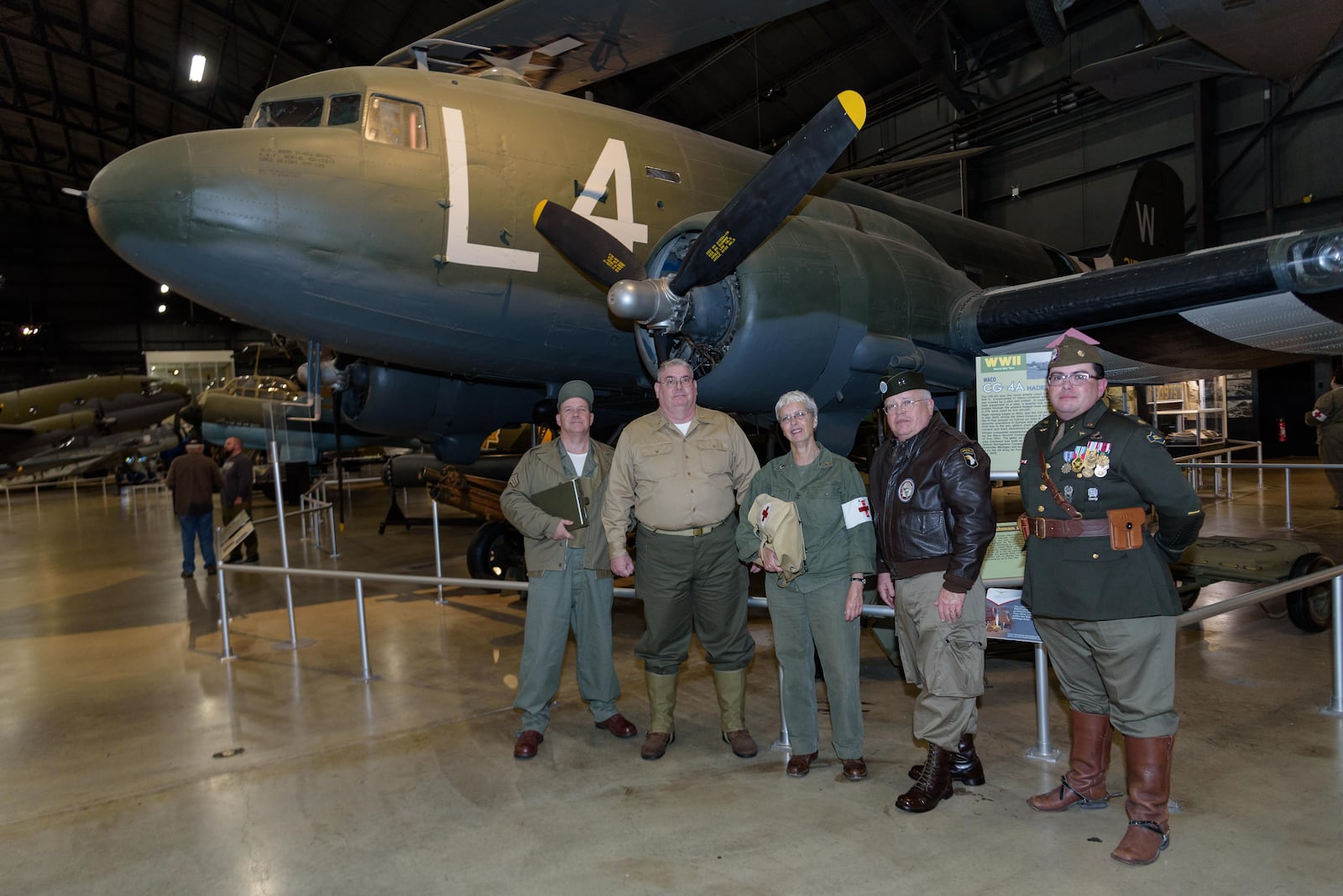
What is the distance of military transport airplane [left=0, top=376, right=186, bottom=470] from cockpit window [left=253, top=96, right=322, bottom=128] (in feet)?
81.5

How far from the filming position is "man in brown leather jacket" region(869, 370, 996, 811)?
3.57 m

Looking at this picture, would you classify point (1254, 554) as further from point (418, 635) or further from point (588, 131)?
point (418, 635)

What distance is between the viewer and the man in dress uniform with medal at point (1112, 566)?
322cm

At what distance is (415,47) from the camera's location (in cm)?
819

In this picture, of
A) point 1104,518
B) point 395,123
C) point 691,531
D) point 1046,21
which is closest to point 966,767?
point 1104,518

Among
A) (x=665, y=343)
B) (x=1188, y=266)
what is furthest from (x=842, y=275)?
(x=1188, y=266)

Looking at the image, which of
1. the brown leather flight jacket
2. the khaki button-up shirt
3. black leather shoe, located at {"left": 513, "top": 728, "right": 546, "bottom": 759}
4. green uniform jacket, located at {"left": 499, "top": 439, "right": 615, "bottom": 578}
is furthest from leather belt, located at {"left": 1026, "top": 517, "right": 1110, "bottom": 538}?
black leather shoe, located at {"left": 513, "top": 728, "right": 546, "bottom": 759}

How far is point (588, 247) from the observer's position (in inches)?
248

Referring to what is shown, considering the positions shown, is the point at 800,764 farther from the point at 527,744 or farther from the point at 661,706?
the point at 527,744

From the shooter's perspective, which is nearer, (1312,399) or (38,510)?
(1312,399)

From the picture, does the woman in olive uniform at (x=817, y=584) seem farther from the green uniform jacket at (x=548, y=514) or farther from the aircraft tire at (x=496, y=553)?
the aircraft tire at (x=496, y=553)

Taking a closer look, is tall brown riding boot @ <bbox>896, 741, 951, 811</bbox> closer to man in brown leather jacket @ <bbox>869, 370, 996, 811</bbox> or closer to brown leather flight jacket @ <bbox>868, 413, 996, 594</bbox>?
man in brown leather jacket @ <bbox>869, 370, 996, 811</bbox>

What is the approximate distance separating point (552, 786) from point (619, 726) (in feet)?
2.32

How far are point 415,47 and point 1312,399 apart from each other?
2264cm
